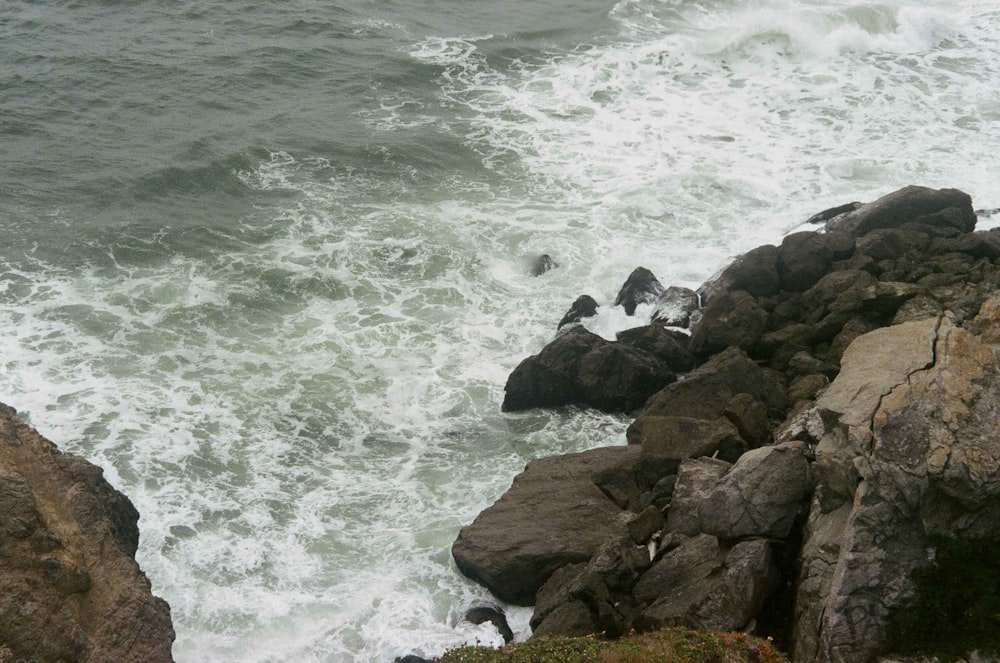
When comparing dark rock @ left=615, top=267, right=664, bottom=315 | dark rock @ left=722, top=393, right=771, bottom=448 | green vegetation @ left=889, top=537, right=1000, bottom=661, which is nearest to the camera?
green vegetation @ left=889, top=537, right=1000, bottom=661

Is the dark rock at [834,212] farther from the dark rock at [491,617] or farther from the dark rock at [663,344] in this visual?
the dark rock at [491,617]

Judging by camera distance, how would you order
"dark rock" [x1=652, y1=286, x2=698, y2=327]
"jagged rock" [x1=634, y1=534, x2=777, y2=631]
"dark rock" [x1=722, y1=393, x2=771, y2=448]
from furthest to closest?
"dark rock" [x1=652, y1=286, x2=698, y2=327] < "dark rock" [x1=722, y1=393, x2=771, y2=448] < "jagged rock" [x1=634, y1=534, x2=777, y2=631]

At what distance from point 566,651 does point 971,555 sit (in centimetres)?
509

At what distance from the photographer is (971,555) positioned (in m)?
11.3

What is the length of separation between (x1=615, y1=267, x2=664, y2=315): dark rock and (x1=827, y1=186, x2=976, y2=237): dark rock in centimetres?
510

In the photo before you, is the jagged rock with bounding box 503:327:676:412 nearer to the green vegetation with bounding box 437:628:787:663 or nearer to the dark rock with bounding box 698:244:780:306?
the dark rock with bounding box 698:244:780:306

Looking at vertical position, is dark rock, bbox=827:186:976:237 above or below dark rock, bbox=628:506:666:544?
above

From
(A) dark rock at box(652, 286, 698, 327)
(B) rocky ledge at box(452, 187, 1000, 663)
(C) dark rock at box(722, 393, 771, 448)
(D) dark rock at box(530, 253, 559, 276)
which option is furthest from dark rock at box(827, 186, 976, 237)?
(C) dark rock at box(722, 393, 771, 448)

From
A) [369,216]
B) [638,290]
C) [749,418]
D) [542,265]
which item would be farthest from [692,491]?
[369,216]

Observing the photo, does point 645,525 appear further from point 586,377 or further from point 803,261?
point 803,261

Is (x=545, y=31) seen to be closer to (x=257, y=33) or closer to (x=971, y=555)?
(x=257, y=33)

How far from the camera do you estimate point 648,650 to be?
12141mm

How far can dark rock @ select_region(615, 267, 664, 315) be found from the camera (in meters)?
24.2

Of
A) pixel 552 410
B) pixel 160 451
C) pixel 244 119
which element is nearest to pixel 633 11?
pixel 244 119
